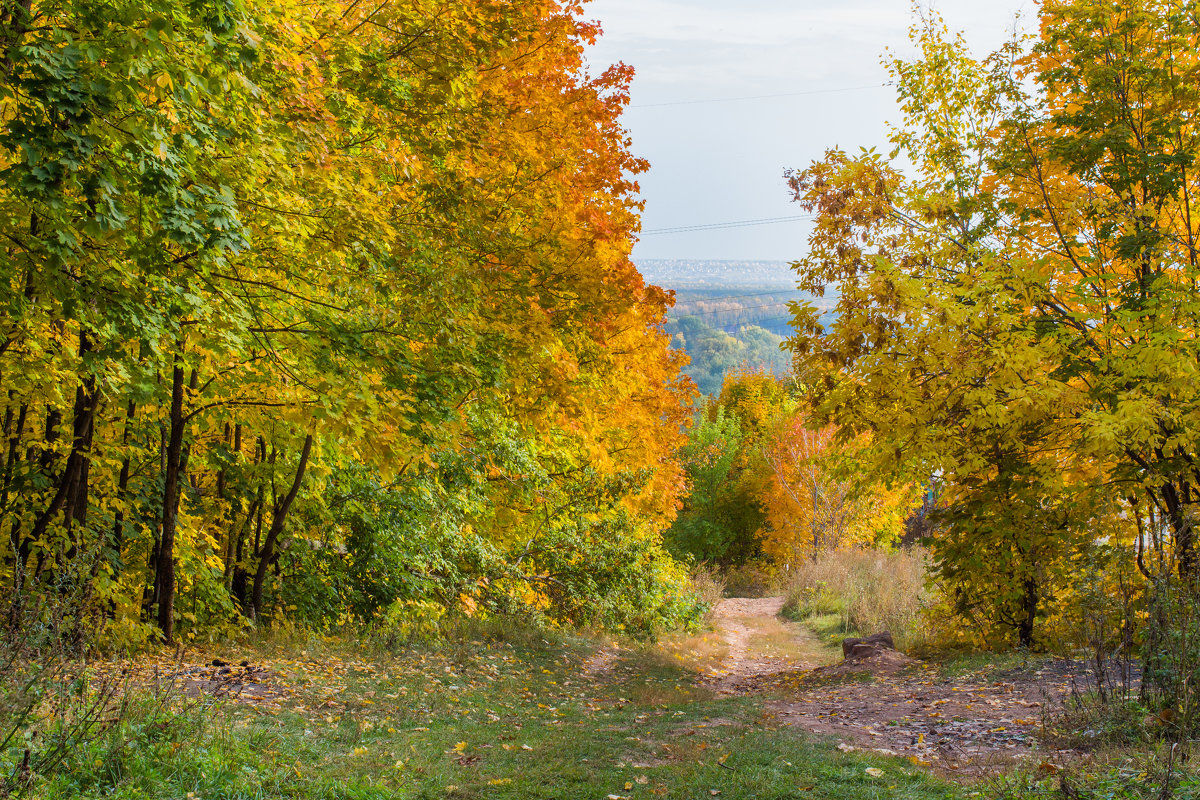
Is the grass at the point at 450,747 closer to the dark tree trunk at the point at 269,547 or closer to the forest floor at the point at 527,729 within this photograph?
the forest floor at the point at 527,729

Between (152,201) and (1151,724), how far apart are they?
23.4 feet

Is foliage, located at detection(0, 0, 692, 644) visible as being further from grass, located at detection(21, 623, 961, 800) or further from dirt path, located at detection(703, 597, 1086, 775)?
dirt path, located at detection(703, 597, 1086, 775)

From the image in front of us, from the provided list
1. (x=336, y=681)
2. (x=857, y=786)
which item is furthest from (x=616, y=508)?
(x=857, y=786)

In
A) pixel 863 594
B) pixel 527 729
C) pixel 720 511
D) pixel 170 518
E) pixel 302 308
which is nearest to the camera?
pixel 302 308

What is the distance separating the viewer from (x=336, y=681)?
24.7 ft

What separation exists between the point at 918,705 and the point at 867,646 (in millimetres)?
4102

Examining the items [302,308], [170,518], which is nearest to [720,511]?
[170,518]

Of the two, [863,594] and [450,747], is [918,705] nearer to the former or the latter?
[450,747]

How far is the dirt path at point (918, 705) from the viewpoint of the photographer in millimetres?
5918

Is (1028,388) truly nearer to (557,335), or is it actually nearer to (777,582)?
(557,335)

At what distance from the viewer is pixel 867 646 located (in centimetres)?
1173

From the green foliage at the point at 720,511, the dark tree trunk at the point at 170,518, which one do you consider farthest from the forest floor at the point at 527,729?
the green foliage at the point at 720,511

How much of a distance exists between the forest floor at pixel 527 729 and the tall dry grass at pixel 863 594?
390 centimetres

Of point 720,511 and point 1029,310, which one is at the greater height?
point 1029,310
